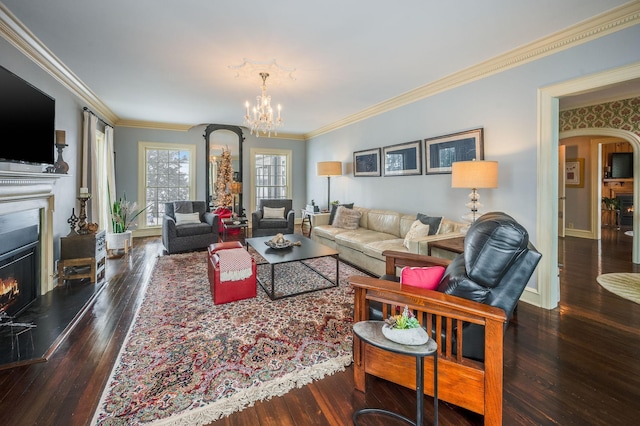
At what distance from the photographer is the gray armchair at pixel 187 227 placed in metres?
5.04

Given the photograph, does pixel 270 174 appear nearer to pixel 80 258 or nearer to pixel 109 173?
pixel 109 173

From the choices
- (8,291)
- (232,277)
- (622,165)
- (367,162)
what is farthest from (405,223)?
(622,165)

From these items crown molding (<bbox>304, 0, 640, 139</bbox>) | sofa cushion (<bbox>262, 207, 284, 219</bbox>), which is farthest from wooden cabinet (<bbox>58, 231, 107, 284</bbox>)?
crown molding (<bbox>304, 0, 640, 139</bbox>)

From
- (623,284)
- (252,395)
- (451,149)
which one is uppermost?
(451,149)

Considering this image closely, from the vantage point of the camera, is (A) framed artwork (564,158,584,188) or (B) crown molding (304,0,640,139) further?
(A) framed artwork (564,158,584,188)

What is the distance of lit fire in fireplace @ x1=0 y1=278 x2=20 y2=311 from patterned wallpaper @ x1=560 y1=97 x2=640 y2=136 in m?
8.18

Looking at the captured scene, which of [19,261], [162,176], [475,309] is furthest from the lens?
[162,176]

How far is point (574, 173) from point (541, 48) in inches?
212

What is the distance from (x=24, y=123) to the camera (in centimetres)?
250

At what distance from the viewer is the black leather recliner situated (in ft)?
4.73

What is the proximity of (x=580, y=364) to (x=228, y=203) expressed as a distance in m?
6.96

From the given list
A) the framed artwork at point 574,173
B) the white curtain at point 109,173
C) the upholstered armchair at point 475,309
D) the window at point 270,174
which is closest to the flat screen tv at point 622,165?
the framed artwork at point 574,173

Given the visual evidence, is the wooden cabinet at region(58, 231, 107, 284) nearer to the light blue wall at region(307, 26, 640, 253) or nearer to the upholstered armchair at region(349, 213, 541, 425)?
the upholstered armchair at region(349, 213, 541, 425)

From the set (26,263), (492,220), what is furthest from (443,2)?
(26,263)
